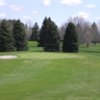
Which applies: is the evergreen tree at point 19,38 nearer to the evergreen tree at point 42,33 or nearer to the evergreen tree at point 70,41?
the evergreen tree at point 70,41

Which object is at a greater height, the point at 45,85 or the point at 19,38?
the point at 19,38

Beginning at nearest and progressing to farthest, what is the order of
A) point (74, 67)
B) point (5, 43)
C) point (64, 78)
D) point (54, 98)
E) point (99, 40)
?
point (54, 98), point (64, 78), point (74, 67), point (5, 43), point (99, 40)

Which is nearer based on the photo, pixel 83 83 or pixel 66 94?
pixel 66 94

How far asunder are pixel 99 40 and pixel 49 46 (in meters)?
63.4

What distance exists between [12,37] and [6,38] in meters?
1.81

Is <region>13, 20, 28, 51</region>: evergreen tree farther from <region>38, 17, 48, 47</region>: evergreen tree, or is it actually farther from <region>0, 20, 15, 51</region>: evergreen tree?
<region>38, 17, 48, 47</region>: evergreen tree

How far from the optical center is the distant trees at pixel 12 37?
169 ft

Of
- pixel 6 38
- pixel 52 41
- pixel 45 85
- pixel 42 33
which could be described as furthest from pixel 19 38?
pixel 45 85

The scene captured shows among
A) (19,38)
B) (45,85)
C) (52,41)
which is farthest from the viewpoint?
(52,41)

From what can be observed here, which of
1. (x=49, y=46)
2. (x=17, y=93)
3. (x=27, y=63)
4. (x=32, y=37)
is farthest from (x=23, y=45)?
(x=32, y=37)

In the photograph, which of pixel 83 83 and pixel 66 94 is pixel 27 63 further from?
pixel 66 94

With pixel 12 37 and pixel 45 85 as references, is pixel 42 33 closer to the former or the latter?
pixel 12 37

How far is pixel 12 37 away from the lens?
53156 millimetres

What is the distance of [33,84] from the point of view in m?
18.8
